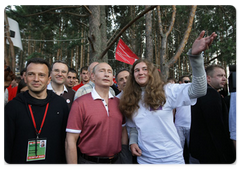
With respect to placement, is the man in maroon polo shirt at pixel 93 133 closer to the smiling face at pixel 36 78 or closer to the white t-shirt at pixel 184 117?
the smiling face at pixel 36 78

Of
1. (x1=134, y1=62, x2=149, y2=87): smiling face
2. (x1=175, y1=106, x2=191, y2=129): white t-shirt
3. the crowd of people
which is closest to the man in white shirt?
the crowd of people

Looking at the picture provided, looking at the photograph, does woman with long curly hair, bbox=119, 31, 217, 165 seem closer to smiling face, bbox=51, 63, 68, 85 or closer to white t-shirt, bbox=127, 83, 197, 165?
white t-shirt, bbox=127, 83, 197, 165

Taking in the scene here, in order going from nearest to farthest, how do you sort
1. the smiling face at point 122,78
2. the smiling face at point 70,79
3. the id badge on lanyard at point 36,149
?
the id badge on lanyard at point 36,149 → the smiling face at point 122,78 → the smiling face at point 70,79

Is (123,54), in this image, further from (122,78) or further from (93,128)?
(93,128)

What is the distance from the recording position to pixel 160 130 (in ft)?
5.63

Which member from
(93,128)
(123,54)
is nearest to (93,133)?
(93,128)

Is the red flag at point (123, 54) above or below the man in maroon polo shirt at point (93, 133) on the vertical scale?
above

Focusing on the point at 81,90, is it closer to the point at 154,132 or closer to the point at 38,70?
the point at 38,70

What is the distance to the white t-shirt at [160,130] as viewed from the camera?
66.9 inches

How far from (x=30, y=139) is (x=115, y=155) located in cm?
92

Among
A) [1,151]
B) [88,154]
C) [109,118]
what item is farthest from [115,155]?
[1,151]

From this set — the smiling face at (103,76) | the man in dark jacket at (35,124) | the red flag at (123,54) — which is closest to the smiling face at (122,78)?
the smiling face at (103,76)

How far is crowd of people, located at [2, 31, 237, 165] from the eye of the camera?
1651 mm

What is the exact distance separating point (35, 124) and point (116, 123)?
0.86 meters
